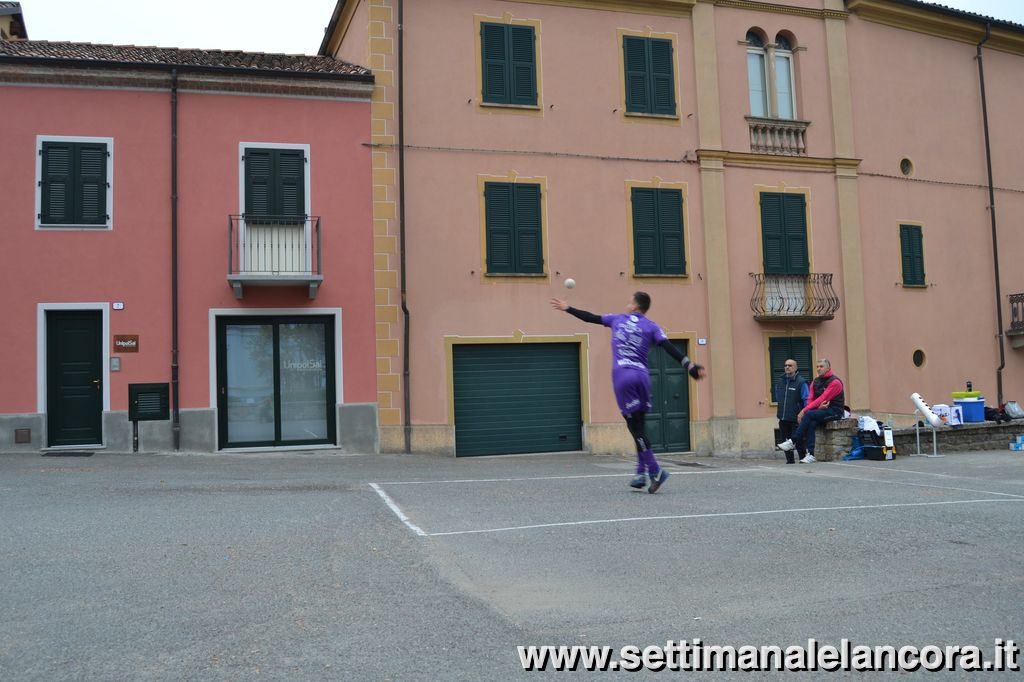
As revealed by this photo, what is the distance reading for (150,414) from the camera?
1565cm

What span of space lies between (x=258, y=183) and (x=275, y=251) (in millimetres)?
1314

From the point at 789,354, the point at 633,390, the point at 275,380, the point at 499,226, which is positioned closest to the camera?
the point at 633,390

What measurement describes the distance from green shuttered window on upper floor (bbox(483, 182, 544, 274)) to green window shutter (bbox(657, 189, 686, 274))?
268 centimetres

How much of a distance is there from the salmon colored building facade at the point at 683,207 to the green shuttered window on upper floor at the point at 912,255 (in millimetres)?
79

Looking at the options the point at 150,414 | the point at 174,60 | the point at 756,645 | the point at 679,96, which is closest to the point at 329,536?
the point at 756,645

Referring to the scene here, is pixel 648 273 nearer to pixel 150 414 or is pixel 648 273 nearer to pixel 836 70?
pixel 836 70

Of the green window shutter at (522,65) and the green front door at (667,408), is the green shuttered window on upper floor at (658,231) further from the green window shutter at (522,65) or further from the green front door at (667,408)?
the green window shutter at (522,65)

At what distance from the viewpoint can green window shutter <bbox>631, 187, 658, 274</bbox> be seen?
18797 millimetres

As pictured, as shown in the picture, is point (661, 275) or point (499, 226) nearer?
point (499, 226)

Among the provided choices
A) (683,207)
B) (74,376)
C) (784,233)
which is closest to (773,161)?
(784,233)

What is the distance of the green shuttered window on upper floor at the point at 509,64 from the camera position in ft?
59.1

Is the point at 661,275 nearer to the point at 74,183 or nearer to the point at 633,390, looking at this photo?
the point at 633,390

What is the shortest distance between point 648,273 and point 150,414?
983 centimetres

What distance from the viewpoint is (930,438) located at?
17031 mm
